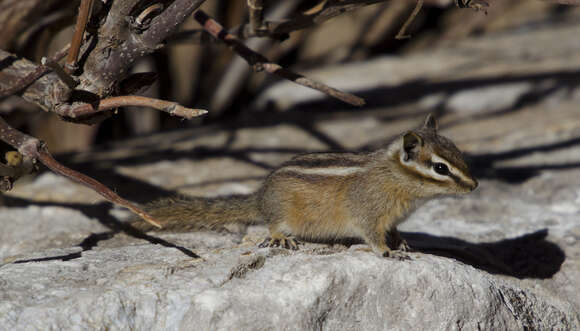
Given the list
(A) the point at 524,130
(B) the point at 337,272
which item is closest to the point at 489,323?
(B) the point at 337,272

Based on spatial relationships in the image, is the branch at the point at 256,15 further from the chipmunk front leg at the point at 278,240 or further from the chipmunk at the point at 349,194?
the chipmunk front leg at the point at 278,240

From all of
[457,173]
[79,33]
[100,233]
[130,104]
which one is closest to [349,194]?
[457,173]

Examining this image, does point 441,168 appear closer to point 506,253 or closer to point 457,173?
point 457,173

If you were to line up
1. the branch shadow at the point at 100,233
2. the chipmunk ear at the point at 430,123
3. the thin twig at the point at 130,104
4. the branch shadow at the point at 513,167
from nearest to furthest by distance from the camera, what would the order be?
the thin twig at the point at 130,104, the branch shadow at the point at 100,233, the chipmunk ear at the point at 430,123, the branch shadow at the point at 513,167

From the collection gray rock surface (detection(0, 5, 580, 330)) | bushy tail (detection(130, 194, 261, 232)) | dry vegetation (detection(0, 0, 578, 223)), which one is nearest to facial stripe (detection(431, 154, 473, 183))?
gray rock surface (detection(0, 5, 580, 330))

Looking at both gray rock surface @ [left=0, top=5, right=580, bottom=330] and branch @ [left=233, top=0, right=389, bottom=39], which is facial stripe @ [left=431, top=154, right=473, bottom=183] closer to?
gray rock surface @ [left=0, top=5, right=580, bottom=330]

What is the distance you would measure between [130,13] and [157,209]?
116cm

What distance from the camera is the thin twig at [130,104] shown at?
2406 mm

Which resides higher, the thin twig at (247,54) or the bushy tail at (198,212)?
the thin twig at (247,54)

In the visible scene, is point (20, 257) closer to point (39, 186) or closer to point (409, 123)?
point (39, 186)

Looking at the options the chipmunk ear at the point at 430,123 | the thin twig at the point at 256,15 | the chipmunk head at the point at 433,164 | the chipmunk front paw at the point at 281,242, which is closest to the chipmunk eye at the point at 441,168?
the chipmunk head at the point at 433,164

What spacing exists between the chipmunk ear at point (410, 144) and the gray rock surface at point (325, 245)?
0.51 metres

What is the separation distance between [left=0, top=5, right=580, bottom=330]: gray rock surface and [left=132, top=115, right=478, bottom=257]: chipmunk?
0.41 ft

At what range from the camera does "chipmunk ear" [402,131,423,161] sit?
125 inches
